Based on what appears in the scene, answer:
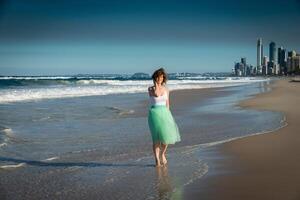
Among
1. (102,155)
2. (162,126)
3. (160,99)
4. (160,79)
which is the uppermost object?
(160,79)

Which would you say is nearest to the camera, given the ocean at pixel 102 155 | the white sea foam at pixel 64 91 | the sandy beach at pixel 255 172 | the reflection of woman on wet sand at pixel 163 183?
the sandy beach at pixel 255 172

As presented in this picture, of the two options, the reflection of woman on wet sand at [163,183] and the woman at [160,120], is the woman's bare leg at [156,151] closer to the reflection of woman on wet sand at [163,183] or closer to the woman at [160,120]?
the woman at [160,120]

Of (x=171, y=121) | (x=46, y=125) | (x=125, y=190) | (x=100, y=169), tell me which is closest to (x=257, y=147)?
(x=171, y=121)

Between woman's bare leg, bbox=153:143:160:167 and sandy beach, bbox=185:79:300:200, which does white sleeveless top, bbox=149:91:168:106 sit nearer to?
woman's bare leg, bbox=153:143:160:167

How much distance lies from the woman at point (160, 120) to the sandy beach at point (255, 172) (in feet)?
2.58

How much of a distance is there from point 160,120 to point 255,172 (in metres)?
1.48

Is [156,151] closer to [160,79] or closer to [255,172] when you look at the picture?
[160,79]

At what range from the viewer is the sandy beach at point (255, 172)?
181 inches

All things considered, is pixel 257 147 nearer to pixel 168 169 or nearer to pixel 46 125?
pixel 168 169

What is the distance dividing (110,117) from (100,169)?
24.1 ft

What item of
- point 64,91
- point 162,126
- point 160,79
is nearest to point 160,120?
point 162,126

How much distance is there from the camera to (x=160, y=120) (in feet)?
20.4

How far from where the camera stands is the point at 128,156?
704 centimetres

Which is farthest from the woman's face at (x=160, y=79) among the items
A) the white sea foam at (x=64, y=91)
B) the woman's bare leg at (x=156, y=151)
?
the white sea foam at (x=64, y=91)
